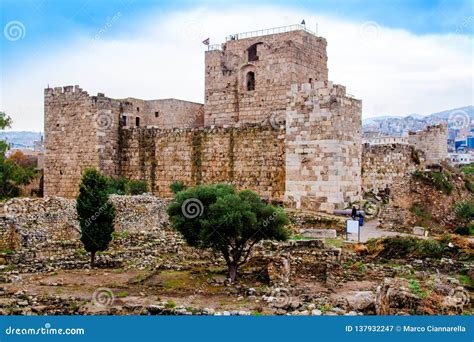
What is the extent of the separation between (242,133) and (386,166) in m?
7.34

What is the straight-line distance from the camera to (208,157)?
27.4m

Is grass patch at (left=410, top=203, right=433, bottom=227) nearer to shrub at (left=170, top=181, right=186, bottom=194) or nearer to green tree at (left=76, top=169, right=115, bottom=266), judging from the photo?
shrub at (left=170, top=181, right=186, bottom=194)

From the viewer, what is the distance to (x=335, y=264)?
55.7ft

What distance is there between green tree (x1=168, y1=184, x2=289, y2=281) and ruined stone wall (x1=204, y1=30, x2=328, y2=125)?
37.5ft

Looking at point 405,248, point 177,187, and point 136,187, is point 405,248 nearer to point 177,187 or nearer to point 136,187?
point 177,187

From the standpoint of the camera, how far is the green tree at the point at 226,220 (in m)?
16.1

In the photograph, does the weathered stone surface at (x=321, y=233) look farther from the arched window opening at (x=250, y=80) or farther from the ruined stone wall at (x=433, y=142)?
the ruined stone wall at (x=433, y=142)

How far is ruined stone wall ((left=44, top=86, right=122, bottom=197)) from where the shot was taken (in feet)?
95.5

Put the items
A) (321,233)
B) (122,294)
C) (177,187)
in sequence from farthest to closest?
(177,187)
(321,233)
(122,294)

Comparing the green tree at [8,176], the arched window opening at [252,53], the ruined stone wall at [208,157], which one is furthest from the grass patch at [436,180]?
the green tree at [8,176]

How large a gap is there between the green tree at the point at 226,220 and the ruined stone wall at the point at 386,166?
445 inches

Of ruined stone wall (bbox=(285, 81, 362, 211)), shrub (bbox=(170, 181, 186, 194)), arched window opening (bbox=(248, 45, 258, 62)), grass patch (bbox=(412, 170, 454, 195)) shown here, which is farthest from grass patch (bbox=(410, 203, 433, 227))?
arched window opening (bbox=(248, 45, 258, 62))

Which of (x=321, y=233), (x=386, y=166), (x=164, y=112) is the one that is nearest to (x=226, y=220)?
(x=321, y=233)

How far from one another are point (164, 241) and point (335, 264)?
20.8ft
